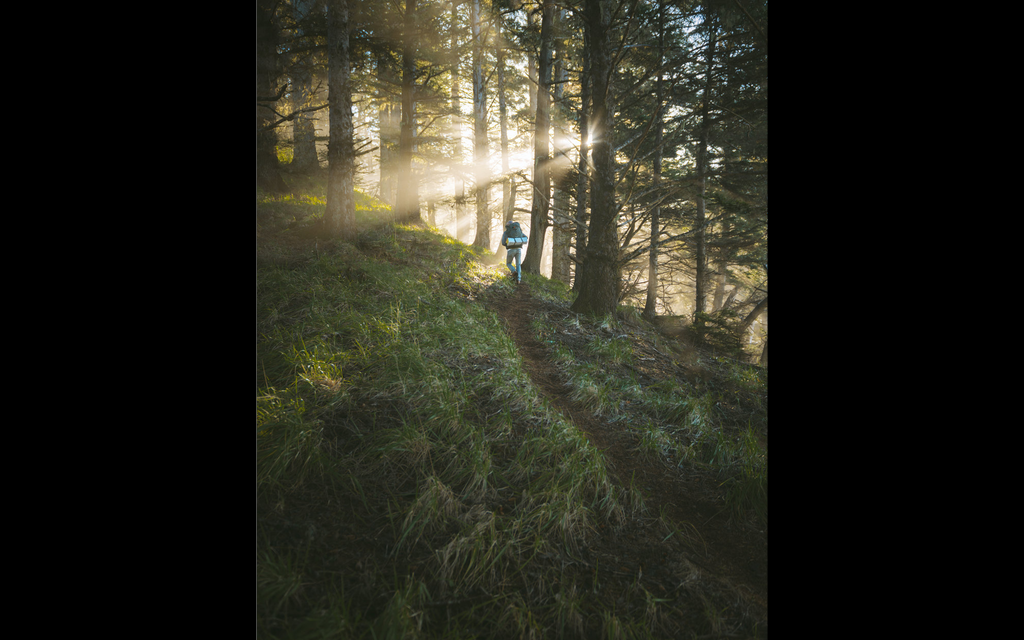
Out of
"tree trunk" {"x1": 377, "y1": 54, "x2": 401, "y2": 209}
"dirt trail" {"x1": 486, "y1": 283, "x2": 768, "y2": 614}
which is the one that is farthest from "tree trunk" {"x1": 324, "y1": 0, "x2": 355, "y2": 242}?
"dirt trail" {"x1": 486, "y1": 283, "x2": 768, "y2": 614}

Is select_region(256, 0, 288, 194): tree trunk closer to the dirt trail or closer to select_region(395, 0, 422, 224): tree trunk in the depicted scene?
select_region(395, 0, 422, 224): tree trunk

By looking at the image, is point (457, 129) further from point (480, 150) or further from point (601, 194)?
point (601, 194)

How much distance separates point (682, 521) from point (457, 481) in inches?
43.1

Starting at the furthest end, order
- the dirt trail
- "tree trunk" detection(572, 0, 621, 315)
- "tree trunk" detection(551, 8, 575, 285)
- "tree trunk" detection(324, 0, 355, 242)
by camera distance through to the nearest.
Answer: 1. "tree trunk" detection(551, 8, 575, 285)
2. "tree trunk" detection(572, 0, 621, 315)
3. "tree trunk" detection(324, 0, 355, 242)
4. the dirt trail

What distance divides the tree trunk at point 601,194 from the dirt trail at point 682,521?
1.97 metres

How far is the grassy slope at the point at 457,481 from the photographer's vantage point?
3.85ft

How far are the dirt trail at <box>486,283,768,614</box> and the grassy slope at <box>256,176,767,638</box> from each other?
0.08ft

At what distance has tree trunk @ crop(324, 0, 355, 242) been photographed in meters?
3.11

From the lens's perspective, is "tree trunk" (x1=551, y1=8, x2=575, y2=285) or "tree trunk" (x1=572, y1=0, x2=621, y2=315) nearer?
"tree trunk" (x1=572, y1=0, x2=621, y2=315)

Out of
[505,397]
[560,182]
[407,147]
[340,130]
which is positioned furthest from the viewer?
[407,147]

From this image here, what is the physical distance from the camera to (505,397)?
7.09 feet

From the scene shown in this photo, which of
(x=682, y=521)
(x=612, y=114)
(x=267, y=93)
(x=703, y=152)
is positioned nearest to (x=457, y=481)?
(x=682, y=521)

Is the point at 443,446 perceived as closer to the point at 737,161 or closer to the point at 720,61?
the point at 737,161

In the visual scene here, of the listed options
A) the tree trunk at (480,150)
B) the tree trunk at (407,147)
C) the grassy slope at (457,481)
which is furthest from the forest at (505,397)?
the tree trunk at (480,150)
